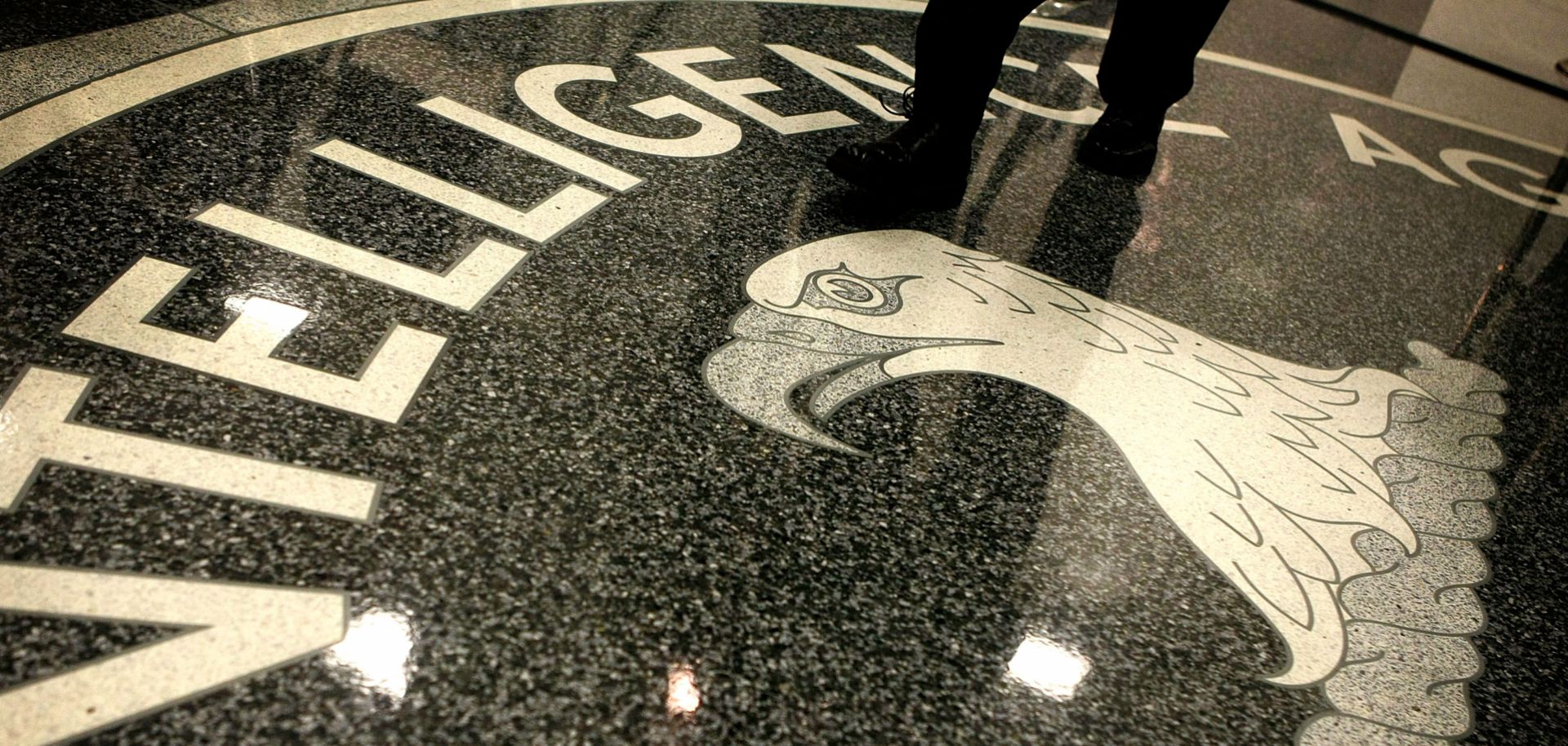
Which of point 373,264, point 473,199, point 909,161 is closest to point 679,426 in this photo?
point 373,264

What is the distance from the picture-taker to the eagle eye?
158 centimetres

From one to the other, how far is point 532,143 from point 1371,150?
2.10 meters

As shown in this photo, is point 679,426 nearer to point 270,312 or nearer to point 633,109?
point 270,312

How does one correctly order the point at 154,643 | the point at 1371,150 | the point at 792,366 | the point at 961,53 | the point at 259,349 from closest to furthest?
1. the point at 154,643
2. the point at 259,349
3. the point at 792,366
4. the point at 961,53
5. the point at 1371,150

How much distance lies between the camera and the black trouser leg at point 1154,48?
214 centimetres

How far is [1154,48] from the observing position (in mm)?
2164

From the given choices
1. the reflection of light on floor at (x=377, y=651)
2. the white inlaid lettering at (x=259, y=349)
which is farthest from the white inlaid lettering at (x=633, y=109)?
the reflection of light on floor at (x=377, y=651)

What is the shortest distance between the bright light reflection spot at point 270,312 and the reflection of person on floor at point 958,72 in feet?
2.80

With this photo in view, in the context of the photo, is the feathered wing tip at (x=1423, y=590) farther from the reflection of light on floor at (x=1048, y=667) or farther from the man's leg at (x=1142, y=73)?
the man's leg at (x=1142, y=73)

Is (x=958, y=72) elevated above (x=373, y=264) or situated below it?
above

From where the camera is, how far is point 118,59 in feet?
5.88

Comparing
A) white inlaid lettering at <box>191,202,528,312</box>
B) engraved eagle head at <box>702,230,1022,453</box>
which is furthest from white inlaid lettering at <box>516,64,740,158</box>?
white inlaid lettering at <box>191,202,528,312</box>

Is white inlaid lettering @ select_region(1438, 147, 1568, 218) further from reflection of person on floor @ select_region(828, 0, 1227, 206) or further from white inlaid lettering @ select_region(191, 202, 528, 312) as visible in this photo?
A: white inlaid lettering @ select_region(191, 202, 528, 312)

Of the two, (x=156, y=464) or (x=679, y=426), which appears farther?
(x=679, y=426)
